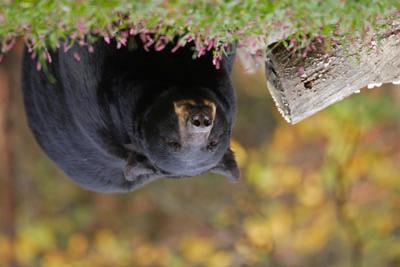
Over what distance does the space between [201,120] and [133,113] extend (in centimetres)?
37

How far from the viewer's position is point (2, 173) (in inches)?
240

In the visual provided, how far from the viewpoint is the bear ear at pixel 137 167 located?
2221 millimetres

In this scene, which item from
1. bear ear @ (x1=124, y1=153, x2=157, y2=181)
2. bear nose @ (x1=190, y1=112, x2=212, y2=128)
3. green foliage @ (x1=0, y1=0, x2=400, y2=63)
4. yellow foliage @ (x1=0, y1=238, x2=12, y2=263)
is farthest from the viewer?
yellow foliage @ (x1=0, y1=238, x2=12, y2=263)

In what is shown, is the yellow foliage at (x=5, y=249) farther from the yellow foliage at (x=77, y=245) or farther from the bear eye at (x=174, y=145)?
the bear eye at (x=174, y=145)

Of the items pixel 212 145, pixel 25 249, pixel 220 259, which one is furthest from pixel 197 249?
pixel 212 145

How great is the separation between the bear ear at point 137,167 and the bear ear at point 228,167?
180mm

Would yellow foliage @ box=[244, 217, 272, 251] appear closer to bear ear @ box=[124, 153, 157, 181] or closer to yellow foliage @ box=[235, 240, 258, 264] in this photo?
yellow foliage @ box=[235, 240, 258, 264]

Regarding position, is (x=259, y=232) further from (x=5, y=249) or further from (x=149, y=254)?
(x=5, y=249)

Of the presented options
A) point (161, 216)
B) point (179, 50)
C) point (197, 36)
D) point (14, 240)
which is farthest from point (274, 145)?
point (197, 36)

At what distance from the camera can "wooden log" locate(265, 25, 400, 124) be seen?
6.47ft

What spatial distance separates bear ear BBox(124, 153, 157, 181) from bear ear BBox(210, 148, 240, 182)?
7.1 inches

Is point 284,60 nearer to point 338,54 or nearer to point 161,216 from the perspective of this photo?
point 338,54

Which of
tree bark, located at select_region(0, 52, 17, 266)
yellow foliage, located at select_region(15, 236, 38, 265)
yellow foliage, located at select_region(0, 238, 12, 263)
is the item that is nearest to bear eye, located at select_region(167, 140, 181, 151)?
tree bark, located at select_region(0, 52, 17, 266)

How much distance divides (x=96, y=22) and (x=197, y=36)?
24 cm
